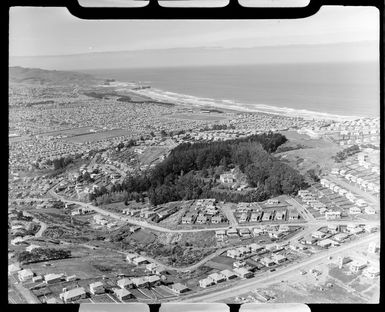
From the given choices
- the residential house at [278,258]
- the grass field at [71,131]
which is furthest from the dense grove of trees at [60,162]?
the residential house at [278,258]

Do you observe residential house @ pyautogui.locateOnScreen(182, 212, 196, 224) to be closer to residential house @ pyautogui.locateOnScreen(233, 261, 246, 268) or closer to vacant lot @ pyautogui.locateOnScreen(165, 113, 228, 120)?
residential house @ pyautogui.locateOnScreen(233, 261, 246, 268)

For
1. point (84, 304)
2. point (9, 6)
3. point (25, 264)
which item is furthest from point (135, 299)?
point (9, 6)

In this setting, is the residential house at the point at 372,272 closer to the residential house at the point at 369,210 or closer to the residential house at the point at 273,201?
the residential house at the point at 369,210

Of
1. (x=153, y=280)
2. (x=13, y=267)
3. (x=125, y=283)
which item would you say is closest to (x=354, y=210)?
(x=153, y=280)

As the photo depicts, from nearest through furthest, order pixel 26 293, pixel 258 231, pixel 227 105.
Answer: pixel 26 293 → pixel 258 231 → pixel 227 105

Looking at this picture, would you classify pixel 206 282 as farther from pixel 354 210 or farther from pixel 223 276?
pixel 354 210
